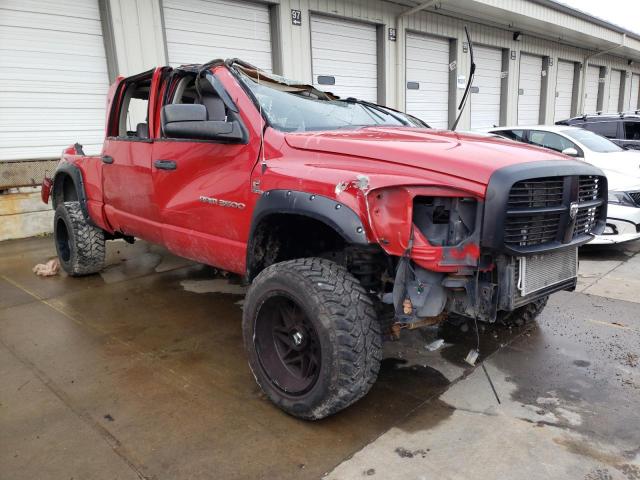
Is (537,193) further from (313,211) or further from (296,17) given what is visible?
(296,17)

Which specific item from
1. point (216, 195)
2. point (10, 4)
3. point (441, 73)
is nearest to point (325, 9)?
point (441, 73)

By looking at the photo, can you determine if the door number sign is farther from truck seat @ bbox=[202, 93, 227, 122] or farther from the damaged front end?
the damaged front end

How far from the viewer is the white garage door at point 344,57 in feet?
37.7

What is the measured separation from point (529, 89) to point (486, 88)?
3.44 m

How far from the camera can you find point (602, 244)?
6566mm

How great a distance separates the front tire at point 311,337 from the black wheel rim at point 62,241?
149 inches

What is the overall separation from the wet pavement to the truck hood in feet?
4.47

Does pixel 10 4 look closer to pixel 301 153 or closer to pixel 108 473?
pixel 301 153

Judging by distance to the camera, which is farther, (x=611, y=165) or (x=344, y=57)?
(x=344, y=57)

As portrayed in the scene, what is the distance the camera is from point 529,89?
19391 millimetres

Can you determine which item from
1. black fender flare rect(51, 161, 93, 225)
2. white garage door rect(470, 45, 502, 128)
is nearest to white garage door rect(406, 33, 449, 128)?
white garage door rect(470, 45, 502, 128)

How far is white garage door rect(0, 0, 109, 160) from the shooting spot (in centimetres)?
752

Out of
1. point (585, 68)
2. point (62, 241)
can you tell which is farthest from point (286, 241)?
point (585, 68)

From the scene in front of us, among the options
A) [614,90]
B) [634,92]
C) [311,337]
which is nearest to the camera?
[311,337]
